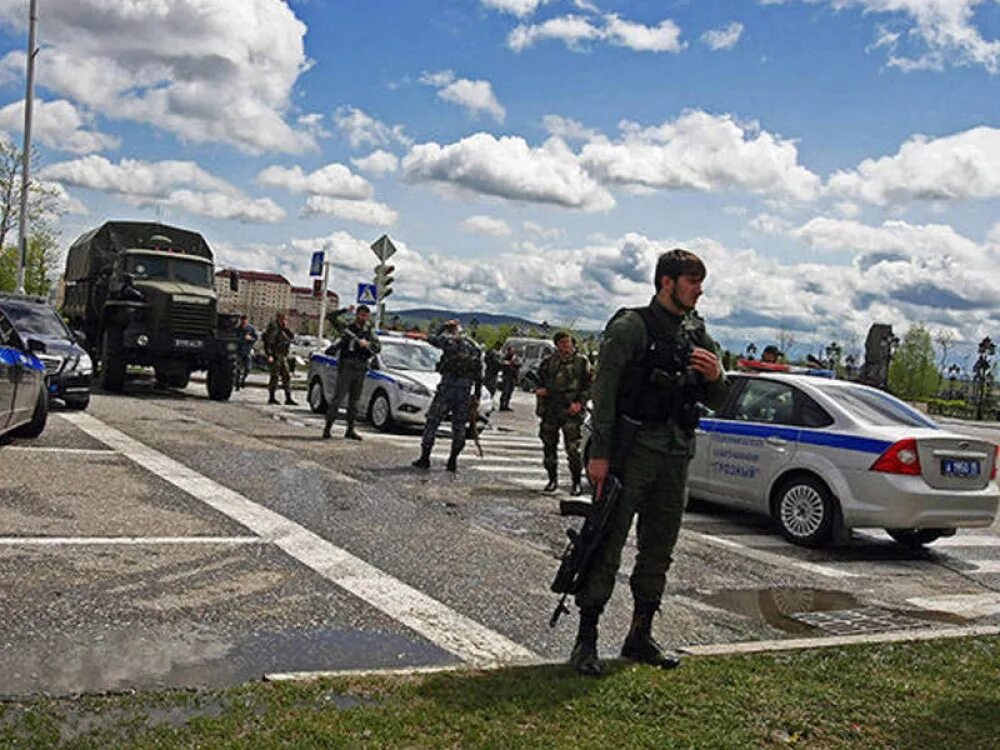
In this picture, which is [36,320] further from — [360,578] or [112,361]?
[360,578]

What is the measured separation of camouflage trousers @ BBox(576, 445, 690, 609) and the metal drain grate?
1.77m

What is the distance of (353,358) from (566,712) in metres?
10.4

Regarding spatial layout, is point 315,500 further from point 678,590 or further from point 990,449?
point 990,449

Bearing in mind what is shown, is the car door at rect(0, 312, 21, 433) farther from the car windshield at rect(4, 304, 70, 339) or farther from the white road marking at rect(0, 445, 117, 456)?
the car windshield at rect(4, 304, 70, 339)

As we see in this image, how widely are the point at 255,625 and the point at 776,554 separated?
5066 mm

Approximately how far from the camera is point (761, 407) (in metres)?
10.1

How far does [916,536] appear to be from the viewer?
32.4ft

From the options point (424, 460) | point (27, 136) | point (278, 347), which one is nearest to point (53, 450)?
point (424, 460)

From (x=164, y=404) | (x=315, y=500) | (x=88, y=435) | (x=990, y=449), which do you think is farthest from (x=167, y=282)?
(x=990, y=449)

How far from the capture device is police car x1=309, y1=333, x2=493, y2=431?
53.5 ft

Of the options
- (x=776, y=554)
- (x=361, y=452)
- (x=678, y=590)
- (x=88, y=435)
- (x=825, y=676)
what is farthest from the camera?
Answer: (x=361, y=452)

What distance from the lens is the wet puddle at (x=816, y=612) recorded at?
255 inches

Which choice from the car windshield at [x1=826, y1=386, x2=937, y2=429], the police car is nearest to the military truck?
the police car

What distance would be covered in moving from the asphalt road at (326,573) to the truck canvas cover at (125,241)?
9.88m
